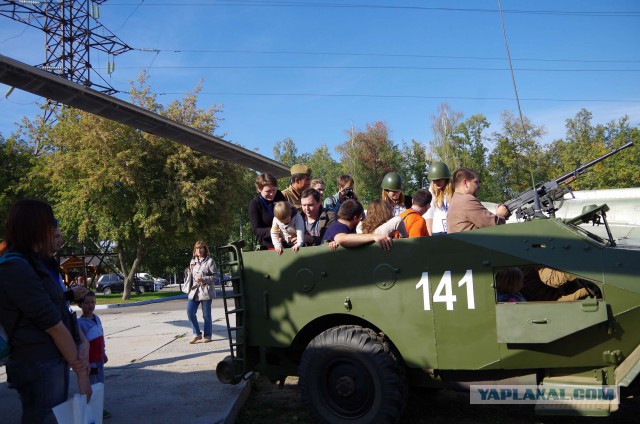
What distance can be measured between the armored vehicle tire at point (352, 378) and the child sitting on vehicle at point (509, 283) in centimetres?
99

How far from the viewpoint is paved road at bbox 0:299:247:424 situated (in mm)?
4805

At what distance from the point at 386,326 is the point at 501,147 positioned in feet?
112

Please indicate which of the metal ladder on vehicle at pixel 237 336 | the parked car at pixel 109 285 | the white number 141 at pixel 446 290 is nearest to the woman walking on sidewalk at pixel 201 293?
the metal ladder on vehicle at pixel 237 336

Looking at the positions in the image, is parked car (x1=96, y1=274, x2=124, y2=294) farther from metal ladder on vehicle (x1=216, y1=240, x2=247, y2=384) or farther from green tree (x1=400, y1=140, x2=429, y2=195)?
metal ladder on vehicle (x1=216, y1=240, x2=247, y2=384)


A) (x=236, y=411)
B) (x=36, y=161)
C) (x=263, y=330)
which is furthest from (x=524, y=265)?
(x=36, y=161)

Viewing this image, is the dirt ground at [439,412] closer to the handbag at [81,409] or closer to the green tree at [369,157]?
the handbag at [81,409]

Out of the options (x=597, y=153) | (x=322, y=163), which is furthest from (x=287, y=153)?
(x=597, y=153)

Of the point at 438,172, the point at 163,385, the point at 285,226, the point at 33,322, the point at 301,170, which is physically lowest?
the point at 163,385

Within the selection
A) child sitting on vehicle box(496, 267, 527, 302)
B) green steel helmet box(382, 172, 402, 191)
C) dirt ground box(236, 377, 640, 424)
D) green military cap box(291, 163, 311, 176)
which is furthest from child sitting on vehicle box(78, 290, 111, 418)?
child sitting on vehicle box(496, 267, 527, 302)

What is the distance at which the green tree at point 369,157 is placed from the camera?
51.8 m

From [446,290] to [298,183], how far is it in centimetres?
275

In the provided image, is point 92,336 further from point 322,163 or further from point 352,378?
point 322,163

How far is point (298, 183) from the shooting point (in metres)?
6.25

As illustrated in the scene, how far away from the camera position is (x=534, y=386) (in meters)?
3.79
